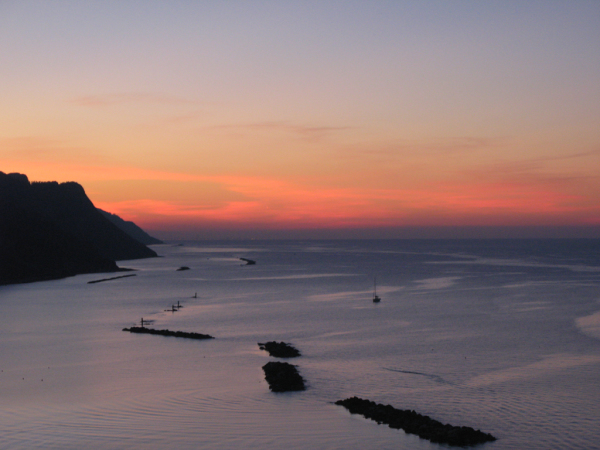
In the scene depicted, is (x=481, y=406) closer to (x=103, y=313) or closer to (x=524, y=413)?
Answer: (x=524, y=413)

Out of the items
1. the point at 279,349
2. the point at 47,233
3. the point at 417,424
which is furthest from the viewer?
the point at 47,233

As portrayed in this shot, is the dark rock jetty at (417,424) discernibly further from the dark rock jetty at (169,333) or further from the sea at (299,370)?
the dark rock jetty at (169,333)

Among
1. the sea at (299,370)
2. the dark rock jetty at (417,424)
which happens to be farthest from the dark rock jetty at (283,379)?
the dark rock jetty at (417,424)

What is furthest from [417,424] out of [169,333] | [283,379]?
[169,333]

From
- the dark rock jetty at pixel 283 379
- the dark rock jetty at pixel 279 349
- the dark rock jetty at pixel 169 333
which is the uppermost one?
the dark rock jetty at pixel 283 379

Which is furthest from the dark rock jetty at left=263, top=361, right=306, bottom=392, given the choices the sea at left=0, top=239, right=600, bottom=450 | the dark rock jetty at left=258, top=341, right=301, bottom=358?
the dark rock jetty at left=258, top=341, right=301, bottom=358

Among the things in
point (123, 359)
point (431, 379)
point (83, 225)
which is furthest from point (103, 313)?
point (83, 225)

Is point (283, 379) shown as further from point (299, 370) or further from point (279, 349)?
point (279, 349)
